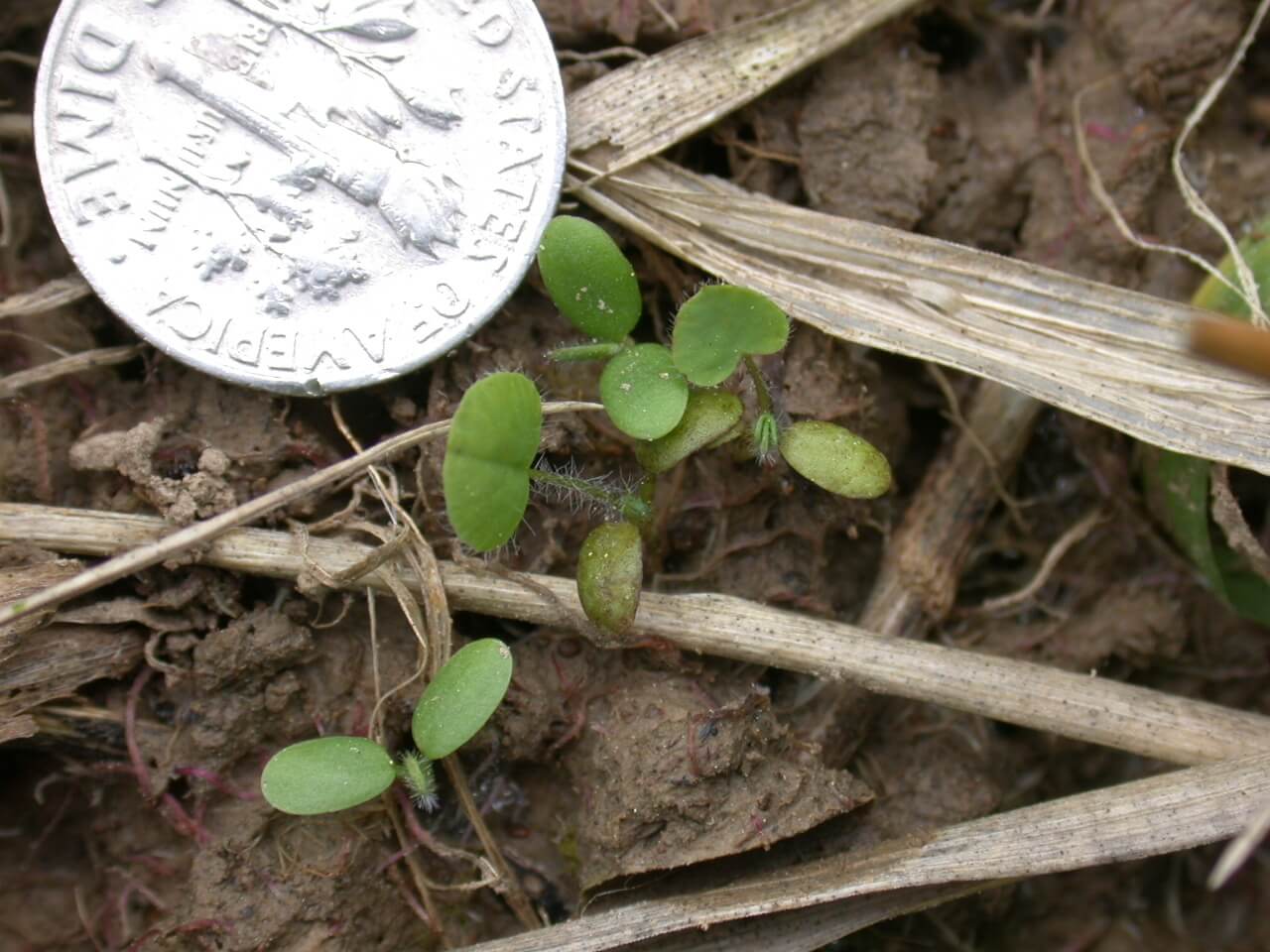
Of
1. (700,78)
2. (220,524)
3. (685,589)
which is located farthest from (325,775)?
(700,78)

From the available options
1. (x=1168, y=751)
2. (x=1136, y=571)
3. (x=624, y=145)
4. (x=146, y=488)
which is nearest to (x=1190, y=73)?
(x=1136, y=571)

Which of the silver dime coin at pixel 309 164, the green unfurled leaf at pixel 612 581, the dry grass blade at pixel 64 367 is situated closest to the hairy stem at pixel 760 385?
the green unfurled leaf at pixel 612 581

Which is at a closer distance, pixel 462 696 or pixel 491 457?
pixel 491 457

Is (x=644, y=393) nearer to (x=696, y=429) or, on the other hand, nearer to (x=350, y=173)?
(x=696, y=429)

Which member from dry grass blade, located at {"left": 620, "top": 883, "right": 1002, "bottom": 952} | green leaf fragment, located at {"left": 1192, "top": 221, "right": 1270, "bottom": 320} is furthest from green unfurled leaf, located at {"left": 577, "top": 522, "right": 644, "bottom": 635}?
green leaf fragment, located at {"left": 1192, "top": 221, "right": 1270, "bottom": 320}

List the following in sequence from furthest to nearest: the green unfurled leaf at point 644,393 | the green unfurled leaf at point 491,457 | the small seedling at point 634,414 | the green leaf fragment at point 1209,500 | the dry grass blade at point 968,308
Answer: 1. the green leaf fragment at point 1209,500
2. the dry grass blade at point 968,308
3. the green unfurled leaf at point 644,393
4. the small seedling at point 634,414
5. the green unfurled leaf at point 491,457

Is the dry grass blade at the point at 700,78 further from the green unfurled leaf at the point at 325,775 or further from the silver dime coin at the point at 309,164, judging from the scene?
the green unfurled leaf at the point at 325,775

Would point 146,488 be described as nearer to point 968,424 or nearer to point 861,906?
point 861,906

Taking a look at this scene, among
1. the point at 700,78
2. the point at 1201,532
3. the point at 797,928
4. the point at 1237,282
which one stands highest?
the point at 700,78
